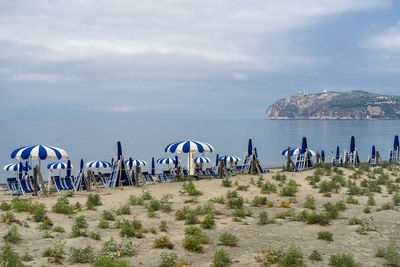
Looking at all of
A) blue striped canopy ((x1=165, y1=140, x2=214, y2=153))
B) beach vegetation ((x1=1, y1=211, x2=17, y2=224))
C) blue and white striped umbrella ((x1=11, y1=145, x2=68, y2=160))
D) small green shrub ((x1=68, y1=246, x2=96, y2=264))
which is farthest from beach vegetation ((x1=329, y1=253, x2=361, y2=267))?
blue and white striped umbrella ((x1=11, y1=145, x2=68, y2=160))

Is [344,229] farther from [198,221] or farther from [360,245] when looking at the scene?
[198,221]

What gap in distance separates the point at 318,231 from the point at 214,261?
3.83 meters

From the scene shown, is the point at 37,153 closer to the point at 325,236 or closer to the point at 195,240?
the point at 195,240

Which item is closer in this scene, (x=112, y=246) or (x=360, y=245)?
(x=112, y=246)

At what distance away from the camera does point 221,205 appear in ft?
41.0

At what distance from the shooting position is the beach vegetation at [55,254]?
6746 millimetres

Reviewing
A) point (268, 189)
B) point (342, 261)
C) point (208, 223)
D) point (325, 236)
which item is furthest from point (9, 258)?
point (268, 189)

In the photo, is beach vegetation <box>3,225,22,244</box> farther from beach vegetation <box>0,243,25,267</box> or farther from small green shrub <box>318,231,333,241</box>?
small green shrub <box>318,231,333,241</box>

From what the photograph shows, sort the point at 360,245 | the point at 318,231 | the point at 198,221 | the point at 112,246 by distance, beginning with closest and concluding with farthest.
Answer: the point at 112,246 → the point at 360,245 → the point at 318,231 → the point at 198,221

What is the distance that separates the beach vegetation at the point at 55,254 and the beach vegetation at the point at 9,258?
49cm

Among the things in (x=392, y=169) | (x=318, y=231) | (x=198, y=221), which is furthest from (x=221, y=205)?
(x=392, y=169)

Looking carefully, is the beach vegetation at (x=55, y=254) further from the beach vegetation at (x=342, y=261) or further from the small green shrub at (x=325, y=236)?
the small green shrub at (x=325, y=236)

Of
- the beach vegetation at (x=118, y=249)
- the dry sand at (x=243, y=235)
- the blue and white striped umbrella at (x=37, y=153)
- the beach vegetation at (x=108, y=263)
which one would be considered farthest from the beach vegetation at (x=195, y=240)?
the blue and white striped umbrella at (x=37, y=153)

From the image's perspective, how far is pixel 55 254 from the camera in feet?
23.0
